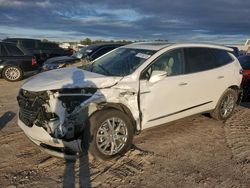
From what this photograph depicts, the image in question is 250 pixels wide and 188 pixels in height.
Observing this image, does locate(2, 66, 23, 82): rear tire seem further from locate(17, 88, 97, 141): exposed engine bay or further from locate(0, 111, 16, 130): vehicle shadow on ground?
locate(17, 88, 97, 141): exposed engine bay

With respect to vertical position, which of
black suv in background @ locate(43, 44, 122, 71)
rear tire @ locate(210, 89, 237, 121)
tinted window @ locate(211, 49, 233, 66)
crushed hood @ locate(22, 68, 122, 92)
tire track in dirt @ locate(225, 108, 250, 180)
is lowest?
tire track in dirt @ locate(225, 108, 250, 180)

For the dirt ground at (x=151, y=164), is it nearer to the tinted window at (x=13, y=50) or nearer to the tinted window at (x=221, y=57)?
the tinted window at (x=221, y=57)

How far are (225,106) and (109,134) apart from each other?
3.52 metres

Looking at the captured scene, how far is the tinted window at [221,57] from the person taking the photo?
7.53m

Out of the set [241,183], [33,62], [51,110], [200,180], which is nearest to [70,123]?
[51,110]

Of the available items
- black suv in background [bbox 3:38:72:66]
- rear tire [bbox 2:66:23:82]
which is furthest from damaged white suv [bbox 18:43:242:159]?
black suv in background [bbox 3:38:72:66]

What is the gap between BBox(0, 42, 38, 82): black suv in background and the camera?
14.5 meters

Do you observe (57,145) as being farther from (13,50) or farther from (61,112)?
(13,50)

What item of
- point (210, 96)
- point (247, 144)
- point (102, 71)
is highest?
point (102, 71)

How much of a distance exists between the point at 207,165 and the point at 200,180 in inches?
22.4

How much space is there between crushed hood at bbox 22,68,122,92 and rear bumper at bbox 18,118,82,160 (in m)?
0.63

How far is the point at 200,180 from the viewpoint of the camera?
4.87 meters

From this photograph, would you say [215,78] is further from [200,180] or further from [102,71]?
[200,180]

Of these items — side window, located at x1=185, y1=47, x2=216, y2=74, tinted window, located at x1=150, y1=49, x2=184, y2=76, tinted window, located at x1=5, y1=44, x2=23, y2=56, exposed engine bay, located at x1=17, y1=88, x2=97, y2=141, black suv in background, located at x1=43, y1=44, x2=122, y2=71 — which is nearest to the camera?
exposed engine bay, located at x1=17, y1=88, x2=97, y2=141
